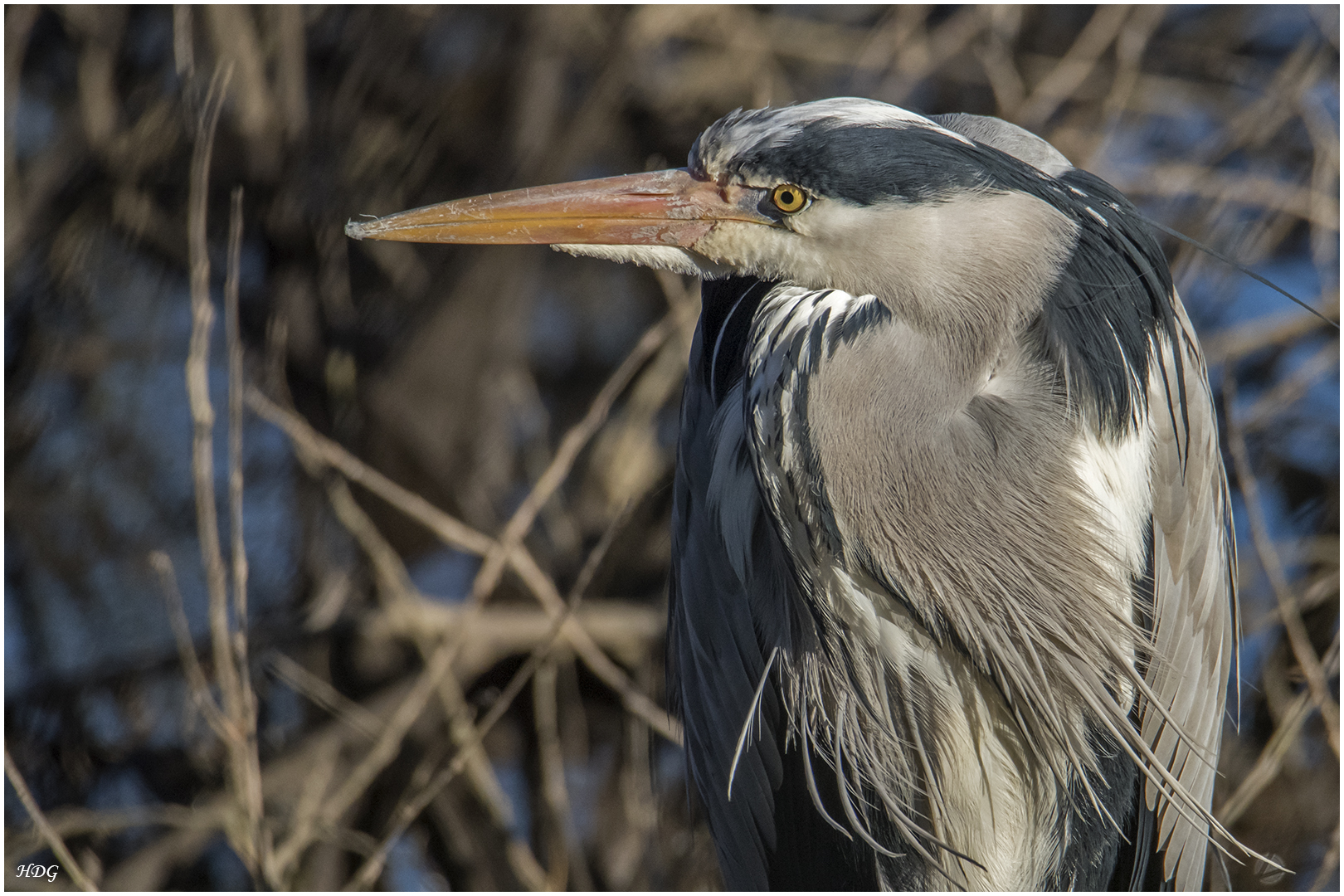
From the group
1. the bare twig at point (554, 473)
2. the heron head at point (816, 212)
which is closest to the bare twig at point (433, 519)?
the bare twig at point (554, 473)

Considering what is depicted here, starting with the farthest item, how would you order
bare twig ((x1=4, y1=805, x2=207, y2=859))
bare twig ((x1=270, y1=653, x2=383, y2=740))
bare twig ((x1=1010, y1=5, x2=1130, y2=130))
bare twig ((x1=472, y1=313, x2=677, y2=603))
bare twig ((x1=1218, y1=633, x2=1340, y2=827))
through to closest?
bare twig ((x1=1010, y1=5, x2=1130, y2=130)) < bare twig ((x1=270, y1=653, x2=383, y2=740)) < bare twig ((x1=4, y1=805, x2=207, y2=859)) < bare twig ((x1=1218, y1=633, x2=1340, y2=827)) < bare twig ((x1=472, y1=313, x2=677, y2=603))

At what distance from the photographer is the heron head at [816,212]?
0.89m

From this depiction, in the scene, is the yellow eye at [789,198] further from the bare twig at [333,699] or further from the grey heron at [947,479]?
the bare twig at [333,699]

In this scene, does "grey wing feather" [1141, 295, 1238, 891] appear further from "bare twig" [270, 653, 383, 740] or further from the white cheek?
"bare twig" [270, 653, 383, 740]

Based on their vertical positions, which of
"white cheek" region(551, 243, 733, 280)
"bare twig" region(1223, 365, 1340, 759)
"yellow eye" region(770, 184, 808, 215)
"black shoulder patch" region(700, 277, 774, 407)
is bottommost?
"bare twig" region(1223, 365, 1340, 759)

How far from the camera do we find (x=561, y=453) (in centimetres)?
122

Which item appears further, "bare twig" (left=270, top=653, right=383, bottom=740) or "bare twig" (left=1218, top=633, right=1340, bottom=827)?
"bare twig" (left=270, top=653, right=383, bottom=740)

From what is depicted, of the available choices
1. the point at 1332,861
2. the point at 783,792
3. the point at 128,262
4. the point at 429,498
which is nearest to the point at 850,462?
the point at 783,792

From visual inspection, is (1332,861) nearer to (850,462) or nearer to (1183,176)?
(850,462)

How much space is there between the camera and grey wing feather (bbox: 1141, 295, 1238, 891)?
113 centimetres

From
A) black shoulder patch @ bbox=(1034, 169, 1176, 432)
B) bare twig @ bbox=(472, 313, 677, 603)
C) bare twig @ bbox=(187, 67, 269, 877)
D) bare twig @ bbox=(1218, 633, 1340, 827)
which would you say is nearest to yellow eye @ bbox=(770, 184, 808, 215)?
black shoulder patch @ bbox=(1034, 169, 1176, 432)

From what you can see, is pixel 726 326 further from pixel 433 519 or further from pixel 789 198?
pixel 433 519

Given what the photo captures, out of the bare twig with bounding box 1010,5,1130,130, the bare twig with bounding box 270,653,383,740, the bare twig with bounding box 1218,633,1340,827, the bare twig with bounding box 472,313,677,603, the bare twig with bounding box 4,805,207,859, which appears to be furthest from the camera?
the bare twig with bounding box 1010,5,1130,130

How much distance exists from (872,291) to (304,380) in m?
1.71
